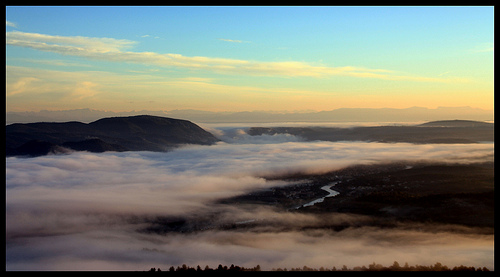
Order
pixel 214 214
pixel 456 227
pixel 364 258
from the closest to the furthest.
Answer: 1. pixel 364 258
2. pixel 456 227
3. pixel 214 214

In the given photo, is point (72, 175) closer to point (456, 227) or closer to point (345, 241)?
point (345, 241)

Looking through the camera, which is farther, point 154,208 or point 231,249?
point 154,208

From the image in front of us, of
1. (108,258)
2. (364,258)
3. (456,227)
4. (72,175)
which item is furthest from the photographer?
(72,175)

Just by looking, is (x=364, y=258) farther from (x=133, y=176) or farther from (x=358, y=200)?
(x=133, y=176)

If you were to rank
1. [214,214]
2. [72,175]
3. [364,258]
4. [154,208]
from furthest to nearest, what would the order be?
[72,175], [154,208], [214,214], [364,258]

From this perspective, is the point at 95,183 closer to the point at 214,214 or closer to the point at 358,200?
the point at 214,214

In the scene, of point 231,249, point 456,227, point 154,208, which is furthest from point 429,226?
point 154,208

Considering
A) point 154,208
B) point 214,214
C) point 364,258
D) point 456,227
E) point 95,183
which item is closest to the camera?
point 364,258

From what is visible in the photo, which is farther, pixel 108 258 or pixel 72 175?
pixel 72 175

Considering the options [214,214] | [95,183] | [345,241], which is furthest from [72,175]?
[345,241]
